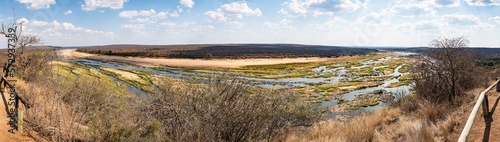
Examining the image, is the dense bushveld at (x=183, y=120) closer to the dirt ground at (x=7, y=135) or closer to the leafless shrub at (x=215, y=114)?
the leafless shrub at (x=215, y=114)

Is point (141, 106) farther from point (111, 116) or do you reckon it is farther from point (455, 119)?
point (455, 119)

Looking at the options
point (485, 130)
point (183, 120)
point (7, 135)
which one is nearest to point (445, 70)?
point (485, 130)

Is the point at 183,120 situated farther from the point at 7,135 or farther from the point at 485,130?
the point at 485,130

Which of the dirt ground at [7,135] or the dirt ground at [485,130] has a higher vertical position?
the dirt ground at [485,130]

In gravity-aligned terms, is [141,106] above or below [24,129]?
above

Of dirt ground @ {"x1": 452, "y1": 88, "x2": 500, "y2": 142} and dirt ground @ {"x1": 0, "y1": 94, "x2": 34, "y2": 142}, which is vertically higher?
dirt ground @ {"x1": 452, "y1": 88, "x2": 500, "y2": 142}

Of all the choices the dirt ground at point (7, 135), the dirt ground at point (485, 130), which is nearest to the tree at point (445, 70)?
the dirt ground at point (485, 130)

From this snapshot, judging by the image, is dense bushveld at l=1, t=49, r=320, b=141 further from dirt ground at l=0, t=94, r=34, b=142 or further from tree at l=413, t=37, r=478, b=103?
tree at l=413, t=37, r=478, b=103

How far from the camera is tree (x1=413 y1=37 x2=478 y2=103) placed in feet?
70.8

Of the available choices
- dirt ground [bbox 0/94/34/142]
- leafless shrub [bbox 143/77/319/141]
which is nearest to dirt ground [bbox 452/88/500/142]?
leafless shrub [bbox 143/77/319/141]

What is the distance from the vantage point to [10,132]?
34.4 feet

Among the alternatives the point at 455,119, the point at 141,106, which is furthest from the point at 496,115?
the point at 141,106

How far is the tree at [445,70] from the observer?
2159 cm

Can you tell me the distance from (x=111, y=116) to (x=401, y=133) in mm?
8709
